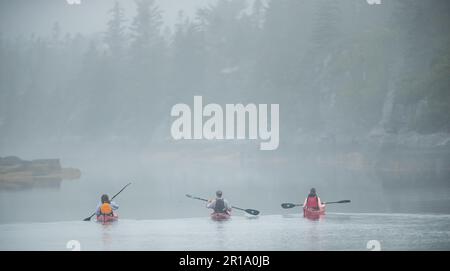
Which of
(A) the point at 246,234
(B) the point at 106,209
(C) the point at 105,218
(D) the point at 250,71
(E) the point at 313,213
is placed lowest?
(A) the point at 246,234

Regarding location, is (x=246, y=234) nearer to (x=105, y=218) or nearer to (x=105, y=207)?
(x=105, y=207)

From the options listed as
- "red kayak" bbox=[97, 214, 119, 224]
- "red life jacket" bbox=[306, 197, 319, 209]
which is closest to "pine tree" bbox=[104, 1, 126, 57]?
"red kayak" bbox=[97, 214, 119, 224]

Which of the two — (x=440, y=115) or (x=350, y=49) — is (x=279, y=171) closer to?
(x=440, y=115)

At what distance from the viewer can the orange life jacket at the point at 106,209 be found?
33750 mm

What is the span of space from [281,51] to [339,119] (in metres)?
21.4

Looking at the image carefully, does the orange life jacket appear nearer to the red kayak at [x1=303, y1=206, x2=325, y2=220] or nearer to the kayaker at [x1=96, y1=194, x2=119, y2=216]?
the kayaker at [x1=96, y1=194, x2=119, y2=216]

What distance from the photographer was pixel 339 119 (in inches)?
3622

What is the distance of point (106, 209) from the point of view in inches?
1335

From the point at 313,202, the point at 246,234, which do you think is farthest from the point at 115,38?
the point at 246,234

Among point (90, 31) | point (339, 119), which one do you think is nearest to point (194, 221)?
point (339, 119)

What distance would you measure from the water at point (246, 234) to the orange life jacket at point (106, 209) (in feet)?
1.85

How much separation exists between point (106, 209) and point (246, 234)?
641 cm

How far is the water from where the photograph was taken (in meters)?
28.1

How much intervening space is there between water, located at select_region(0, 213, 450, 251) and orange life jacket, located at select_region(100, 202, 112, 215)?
56 centimetres
